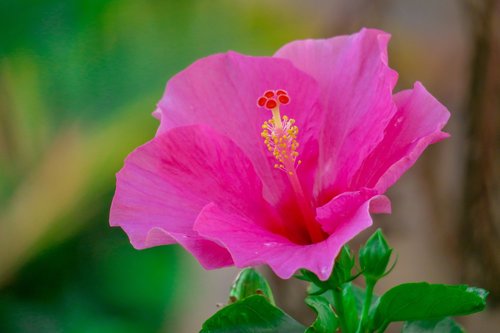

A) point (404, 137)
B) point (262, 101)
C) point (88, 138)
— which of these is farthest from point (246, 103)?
point (88, 138)

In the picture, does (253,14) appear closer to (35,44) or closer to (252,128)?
(35,44)

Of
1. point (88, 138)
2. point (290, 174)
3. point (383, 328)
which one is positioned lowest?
point (88, 138)

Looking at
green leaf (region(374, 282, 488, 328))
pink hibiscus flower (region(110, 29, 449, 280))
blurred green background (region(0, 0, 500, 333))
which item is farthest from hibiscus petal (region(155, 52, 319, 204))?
blurred green background (region(0, 0, 500, 333))

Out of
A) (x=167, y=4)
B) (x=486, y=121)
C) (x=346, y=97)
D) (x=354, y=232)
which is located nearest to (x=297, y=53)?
(x=346, y=97)

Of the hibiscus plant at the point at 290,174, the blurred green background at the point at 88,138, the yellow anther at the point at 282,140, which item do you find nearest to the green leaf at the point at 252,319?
the hibiscus plant at the point at 290,174

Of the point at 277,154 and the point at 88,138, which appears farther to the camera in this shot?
the point at 88,138

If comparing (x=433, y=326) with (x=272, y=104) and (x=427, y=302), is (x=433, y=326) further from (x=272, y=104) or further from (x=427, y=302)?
(x=272, y=104)

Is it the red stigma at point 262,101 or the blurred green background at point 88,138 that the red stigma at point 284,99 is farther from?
the blurred green background at point 88,138
